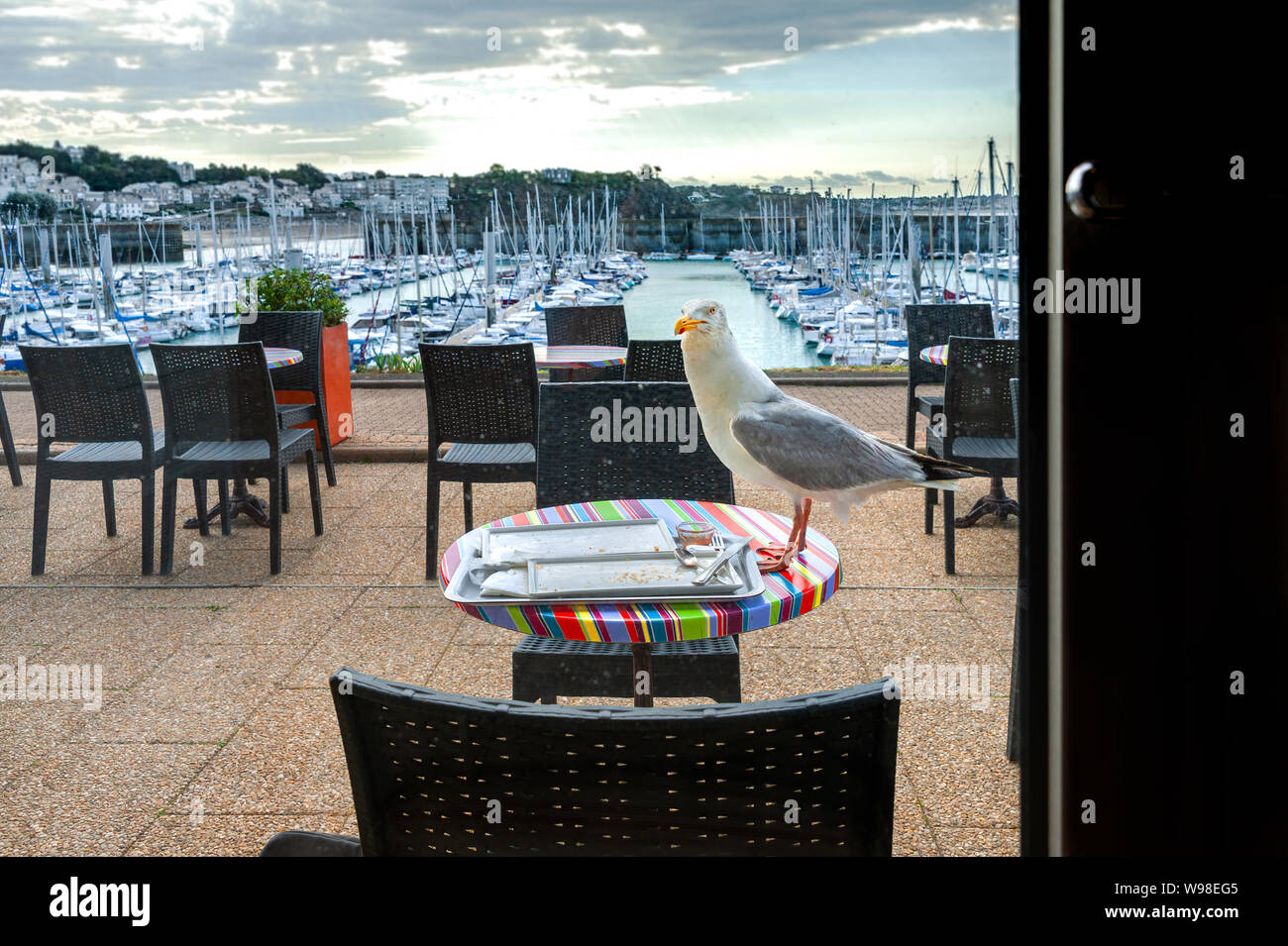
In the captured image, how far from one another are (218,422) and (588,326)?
5.05ft

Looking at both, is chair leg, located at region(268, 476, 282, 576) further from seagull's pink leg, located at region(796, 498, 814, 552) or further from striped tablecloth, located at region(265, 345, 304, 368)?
seagull's pink leg, located at region(796, 498, 814, 552)

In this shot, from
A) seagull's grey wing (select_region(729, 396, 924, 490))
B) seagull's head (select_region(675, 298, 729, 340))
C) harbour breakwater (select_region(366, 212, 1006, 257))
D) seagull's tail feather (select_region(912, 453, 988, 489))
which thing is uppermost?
harbour breakwater (select_region(366, 212, 1006, 257))

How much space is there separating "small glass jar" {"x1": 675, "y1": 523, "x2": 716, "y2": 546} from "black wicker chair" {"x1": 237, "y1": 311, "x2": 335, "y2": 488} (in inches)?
104

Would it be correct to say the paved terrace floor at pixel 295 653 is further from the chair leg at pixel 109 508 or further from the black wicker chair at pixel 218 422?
the black wicker chair at pixel 218 422

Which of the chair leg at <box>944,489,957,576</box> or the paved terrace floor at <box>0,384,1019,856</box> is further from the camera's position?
the chair leg at <box>944,489,957,576</box>

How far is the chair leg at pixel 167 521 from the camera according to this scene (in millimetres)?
2963

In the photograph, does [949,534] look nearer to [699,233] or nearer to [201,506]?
[201,506]

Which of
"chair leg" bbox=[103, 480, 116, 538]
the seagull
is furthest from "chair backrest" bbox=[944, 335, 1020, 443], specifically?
"chair leg" bbox=[103, 480, 116, 538]

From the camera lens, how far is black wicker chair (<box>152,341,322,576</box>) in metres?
2.94

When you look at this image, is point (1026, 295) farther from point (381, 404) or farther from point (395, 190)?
point (395, 190)

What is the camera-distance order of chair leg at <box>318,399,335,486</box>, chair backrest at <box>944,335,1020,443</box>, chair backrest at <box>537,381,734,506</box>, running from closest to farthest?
1. chair backrest at <box>537,381,734,506</box>
2. chair backrest at <box>944,335,1020,443</box>
3. chair leg at <box>318,399,335,486</box>

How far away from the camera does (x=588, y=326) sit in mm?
4113

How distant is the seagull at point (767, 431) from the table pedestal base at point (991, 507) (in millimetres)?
1680
